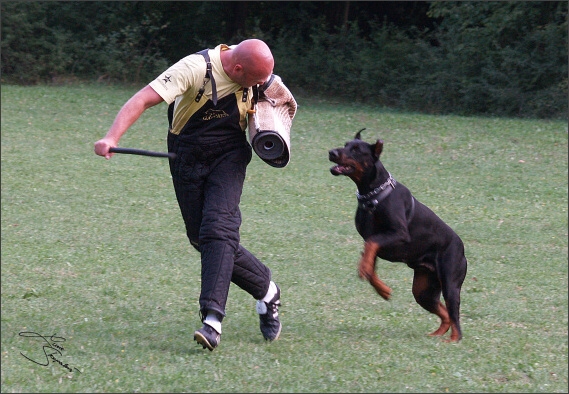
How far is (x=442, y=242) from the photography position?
230 inches

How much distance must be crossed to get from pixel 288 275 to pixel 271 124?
8.48ft

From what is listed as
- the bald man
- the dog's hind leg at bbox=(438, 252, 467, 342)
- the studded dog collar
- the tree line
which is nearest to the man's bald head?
the bald man

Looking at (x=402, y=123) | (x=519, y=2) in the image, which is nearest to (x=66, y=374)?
(x=402, y=123)

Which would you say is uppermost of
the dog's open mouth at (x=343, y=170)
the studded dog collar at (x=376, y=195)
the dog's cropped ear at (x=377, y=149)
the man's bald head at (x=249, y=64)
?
the man's bald head at (x=249, y=64)

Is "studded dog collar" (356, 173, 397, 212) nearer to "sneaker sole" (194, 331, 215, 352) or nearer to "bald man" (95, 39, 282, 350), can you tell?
"bald man" (95, 39, 282, 350)

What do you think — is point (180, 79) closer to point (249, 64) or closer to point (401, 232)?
point (249, 64)

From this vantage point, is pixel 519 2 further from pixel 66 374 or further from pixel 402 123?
pixel 66 374

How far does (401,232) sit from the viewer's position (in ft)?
18.6

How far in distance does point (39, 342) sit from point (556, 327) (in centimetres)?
356

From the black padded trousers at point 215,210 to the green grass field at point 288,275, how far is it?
1.33 ft

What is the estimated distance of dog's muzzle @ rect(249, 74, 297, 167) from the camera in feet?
16.8

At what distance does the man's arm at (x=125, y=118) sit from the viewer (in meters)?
4.61

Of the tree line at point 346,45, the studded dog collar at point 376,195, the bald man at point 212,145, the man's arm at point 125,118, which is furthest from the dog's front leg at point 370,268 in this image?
the tree line at point 346,45

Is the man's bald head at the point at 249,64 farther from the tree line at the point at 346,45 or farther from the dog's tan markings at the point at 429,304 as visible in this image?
the tree line at the point at 346,45
